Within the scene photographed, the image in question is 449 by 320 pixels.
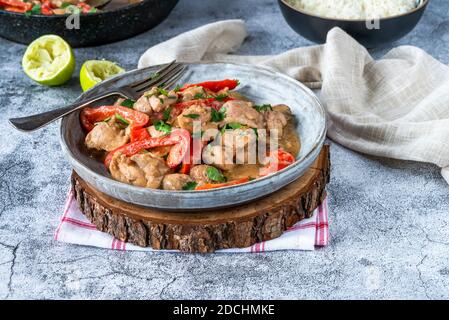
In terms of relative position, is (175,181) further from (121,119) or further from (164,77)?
(164,77)

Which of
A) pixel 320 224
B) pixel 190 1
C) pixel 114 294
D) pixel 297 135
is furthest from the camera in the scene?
pixel 190 1

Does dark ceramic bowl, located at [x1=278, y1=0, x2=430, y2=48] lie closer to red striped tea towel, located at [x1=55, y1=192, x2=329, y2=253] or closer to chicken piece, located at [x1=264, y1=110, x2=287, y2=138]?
chicken piece, located at [x1=264, y1=110, x2=287, y2=138]

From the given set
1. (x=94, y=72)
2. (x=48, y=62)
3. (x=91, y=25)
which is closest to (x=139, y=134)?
(x=94, y=72)

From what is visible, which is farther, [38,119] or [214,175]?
[38,119]

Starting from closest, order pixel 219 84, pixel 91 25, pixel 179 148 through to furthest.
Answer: pixel 179 148 → pixel 219 84 → pixel 91 25

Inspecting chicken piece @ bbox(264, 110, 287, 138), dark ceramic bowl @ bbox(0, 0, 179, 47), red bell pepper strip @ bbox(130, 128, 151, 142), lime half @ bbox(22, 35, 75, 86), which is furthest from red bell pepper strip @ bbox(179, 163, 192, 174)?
dark ceramic bowl @ bbox(0, 0, 179, 47)

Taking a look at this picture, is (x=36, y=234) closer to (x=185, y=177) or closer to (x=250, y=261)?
(x=185, y=177)

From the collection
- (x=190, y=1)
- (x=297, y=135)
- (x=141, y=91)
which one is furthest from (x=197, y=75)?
(x=190, y=1)
